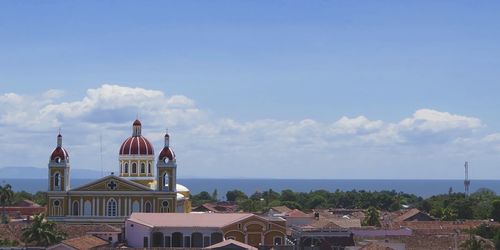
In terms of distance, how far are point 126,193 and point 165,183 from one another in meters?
3.36

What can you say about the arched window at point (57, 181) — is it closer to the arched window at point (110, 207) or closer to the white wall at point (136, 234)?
the arched window at point (110, 207)

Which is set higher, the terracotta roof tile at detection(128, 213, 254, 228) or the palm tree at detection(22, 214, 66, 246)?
the terracotta roof tile at detection(128, 213, 254, 228)

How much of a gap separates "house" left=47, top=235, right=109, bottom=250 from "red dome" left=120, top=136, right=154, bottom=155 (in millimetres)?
16171

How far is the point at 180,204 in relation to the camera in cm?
8088

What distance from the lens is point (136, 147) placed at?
262 ft

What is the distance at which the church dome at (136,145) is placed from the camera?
79.8 meters

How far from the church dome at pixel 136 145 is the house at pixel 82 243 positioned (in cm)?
1620

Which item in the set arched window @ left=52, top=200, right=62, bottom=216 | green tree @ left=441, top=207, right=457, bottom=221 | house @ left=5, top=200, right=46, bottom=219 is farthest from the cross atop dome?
green tree @ left=441, top=207, right=457, bottom=221

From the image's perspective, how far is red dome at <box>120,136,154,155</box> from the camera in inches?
3140

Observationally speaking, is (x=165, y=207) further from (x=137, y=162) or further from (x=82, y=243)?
(x=82, y=243)

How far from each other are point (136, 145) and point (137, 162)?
1428 mm

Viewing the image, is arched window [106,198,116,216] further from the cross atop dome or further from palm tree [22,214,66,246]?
palm tree [22,214,66,246]

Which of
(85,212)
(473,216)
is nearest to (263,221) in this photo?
(85,212)

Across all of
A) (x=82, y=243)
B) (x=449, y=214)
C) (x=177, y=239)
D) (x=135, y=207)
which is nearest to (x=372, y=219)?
(x=449, y=214)
